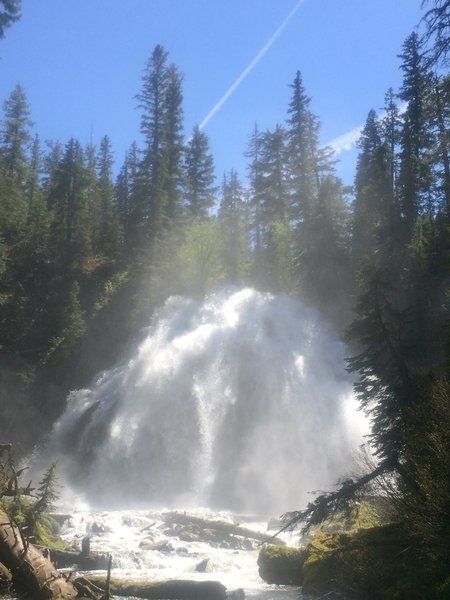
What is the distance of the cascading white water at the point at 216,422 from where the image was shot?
27734mm

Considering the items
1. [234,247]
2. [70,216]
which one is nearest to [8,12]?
[70,216]

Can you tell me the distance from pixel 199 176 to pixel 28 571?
53.1 metres

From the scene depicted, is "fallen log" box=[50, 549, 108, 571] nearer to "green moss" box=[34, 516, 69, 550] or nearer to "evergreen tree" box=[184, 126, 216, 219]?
"green moss" box=[34, 516, 69, 550]

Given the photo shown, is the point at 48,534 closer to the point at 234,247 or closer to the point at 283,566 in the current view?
the point at 283,566

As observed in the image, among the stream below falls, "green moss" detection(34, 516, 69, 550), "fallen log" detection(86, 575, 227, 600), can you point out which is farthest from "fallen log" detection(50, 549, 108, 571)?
"fallen log" detection(86, 575, 227, 600)

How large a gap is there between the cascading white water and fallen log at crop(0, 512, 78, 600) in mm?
16898

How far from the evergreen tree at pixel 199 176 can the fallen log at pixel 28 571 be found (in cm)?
4869

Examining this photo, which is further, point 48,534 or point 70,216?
point 70,216

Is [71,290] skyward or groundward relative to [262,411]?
skyward

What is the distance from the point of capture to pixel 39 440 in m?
32.0

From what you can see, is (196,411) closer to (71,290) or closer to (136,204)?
(71,290)

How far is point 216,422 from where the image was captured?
31.5 meters

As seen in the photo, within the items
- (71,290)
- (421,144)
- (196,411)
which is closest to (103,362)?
(71,290)

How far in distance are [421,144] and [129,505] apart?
28.1 m
